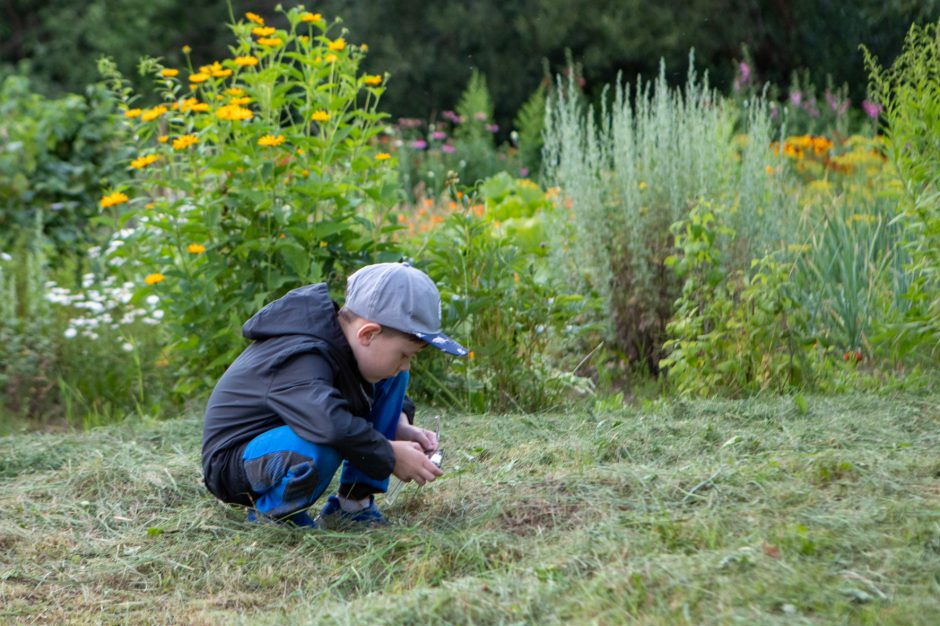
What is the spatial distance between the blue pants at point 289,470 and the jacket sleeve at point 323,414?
0.06 metres

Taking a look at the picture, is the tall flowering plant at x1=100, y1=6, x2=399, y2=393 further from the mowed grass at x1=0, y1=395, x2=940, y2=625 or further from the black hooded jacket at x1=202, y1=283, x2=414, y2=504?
the black hooded jacket at x1=202, y1=283, x2=414, y2=504

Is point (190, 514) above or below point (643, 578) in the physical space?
below

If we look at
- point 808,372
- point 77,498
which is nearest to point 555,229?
point 808,372

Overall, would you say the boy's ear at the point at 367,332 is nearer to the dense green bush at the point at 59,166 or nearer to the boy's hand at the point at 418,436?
the boy's hand at the point at 418,436

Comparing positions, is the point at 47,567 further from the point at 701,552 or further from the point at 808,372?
the point at 808,372

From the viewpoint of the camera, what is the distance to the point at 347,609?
102 inches

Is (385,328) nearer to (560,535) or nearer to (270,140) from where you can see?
(560,535)

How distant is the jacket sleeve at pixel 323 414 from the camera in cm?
295

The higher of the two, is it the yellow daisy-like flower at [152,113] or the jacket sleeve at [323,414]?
the yellow daisy-like flower at [152,113]

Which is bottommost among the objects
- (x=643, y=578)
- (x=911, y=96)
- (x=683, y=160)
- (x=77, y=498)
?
(x=77, y=498)

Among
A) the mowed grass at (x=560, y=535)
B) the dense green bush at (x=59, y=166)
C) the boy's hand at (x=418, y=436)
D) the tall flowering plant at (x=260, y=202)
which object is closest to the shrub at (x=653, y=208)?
the tall flowering plant at (x=260, y=202)

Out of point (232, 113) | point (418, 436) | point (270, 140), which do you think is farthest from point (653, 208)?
point (418, 436)

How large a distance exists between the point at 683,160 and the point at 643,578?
3.73 metres

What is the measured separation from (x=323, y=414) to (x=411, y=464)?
304 millimetres
